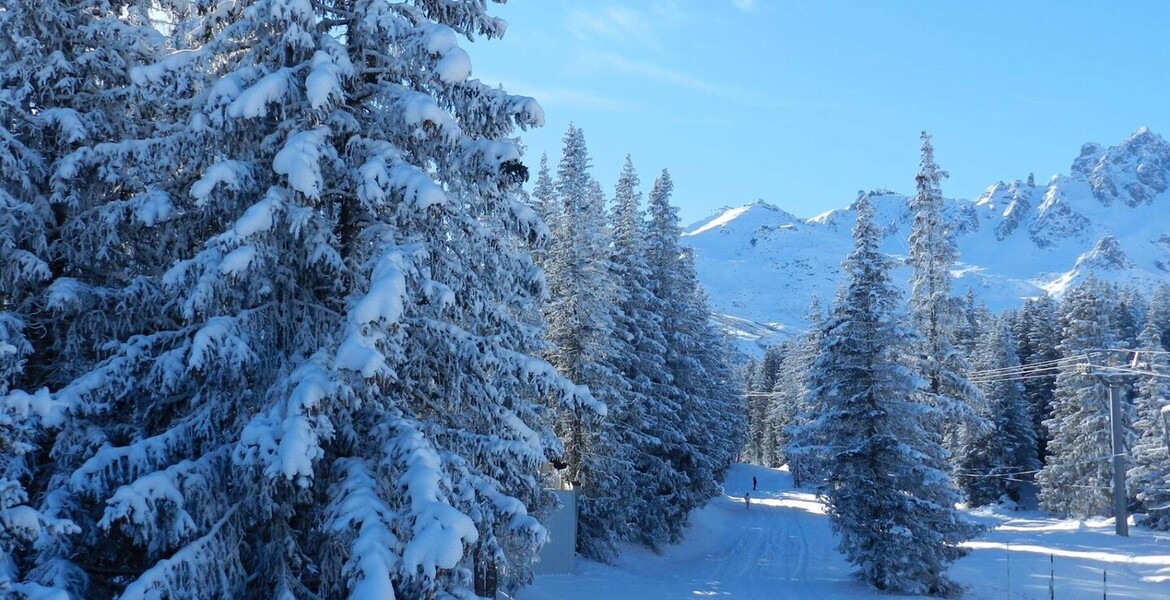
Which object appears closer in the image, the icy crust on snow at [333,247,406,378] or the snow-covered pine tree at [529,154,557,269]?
the icy crust on snow at [333,247,406,378]

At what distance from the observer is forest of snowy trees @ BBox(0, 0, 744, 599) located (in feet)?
25.3

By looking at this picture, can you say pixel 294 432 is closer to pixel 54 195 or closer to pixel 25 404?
pixel 25 404

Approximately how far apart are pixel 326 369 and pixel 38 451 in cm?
486

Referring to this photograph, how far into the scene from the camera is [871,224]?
2647 cm

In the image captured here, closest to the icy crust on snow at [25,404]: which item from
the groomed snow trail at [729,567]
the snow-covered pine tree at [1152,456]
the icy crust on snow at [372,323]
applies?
the icy crust on snow at [372,323]

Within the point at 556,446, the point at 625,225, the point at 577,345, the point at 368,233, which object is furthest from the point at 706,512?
the point at 368,233

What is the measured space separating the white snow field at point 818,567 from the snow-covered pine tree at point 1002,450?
10.0 m

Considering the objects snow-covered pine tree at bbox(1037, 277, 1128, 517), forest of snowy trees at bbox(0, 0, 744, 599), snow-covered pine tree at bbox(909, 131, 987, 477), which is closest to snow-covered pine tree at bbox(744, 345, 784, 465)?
snow-covered pine tree at bbox(1037, 277, 1128, 517)

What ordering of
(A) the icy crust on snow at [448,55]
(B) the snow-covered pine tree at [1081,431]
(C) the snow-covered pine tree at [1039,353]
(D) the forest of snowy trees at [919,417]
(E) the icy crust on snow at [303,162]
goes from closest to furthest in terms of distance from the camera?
1. (E) the icy crust on snow at [303,162]
2. (A) the icy crust on snow at [448,55]
3. (D) the forest of snowy trees at [919,417]
4. (B) the snow-covered pine tree at [1081,431]
5. (C) the snow-covered pine tree at [1039,353]

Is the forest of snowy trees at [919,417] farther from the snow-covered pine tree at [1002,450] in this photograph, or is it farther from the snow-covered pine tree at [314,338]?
the snow-covered pine tree at [314,338]

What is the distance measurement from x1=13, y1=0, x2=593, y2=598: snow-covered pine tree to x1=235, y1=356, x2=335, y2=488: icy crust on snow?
0.02m

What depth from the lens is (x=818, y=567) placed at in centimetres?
3050

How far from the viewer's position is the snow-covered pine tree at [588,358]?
27344 mm

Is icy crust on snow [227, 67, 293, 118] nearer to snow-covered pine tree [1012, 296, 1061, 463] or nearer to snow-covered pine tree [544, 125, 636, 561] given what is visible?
snow-covered pine tree [544, 125, 636, 561]
